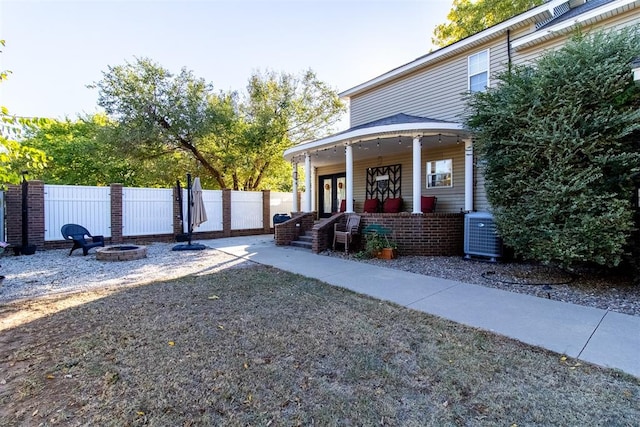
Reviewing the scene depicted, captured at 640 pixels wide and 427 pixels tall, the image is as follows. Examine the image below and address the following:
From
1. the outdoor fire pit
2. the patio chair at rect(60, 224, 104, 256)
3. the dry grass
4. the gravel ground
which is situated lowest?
the dry grass

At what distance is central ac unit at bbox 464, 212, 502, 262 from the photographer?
7383 millimetres

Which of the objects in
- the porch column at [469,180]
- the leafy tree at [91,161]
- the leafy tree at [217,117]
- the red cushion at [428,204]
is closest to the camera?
the porch column at [469,180]

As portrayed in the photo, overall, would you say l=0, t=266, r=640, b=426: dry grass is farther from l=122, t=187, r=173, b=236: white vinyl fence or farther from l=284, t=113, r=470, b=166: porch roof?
l=122, t=187, r=173, b=236: white vinyl fence

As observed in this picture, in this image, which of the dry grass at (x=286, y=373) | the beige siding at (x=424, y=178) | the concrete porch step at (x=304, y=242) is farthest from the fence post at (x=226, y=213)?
the dry grass at (x=286, y=373)

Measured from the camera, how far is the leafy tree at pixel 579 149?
185 inches

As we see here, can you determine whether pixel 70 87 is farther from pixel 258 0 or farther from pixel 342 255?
pixel 342 255

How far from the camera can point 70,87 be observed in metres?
14.9

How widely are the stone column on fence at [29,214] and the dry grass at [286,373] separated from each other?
20.9ft

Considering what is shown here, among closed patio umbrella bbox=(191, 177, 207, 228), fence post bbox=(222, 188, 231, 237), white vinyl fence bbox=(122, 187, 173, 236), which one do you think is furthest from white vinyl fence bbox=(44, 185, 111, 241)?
fence post bbox=(222, 188, 231, 237)

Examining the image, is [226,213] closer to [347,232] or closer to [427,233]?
[347,232]

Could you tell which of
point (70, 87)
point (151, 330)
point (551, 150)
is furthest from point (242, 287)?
point (70, 87)

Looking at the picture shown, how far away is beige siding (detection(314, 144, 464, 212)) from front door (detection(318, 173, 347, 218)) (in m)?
0.85

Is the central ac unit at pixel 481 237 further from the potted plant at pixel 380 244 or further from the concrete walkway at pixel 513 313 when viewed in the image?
the concrete walkway at pixel 513 313

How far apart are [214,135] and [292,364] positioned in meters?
15.3
